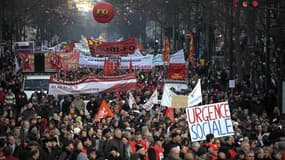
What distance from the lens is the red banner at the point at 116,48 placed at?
1153 inches

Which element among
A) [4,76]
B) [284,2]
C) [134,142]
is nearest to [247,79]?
[284,2]

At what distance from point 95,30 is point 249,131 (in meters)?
183

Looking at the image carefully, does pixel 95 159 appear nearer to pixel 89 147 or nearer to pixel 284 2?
pixel 89 147

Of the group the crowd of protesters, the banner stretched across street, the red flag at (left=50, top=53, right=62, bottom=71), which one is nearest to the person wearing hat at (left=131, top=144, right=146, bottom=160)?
the crowd of protesters

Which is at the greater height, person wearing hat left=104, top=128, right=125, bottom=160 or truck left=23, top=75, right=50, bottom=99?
truck left=23, top=75, right=50, bottom=99

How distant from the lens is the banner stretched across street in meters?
21.8

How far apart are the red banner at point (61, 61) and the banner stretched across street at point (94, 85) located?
30.5 feet

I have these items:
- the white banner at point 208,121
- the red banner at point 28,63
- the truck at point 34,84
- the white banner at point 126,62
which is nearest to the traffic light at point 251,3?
the white banner at point 208,121

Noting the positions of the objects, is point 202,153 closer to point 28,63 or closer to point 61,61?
point 61,61

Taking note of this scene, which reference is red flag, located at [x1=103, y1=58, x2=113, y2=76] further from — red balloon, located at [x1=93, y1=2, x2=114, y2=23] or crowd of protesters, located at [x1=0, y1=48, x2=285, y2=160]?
red balloon, located at [x1=93, y1=2, x2=114, y2=23]

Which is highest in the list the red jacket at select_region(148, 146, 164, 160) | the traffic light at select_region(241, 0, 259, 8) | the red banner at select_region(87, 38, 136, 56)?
the traffic light at select_region(241, 0, 259, 8)

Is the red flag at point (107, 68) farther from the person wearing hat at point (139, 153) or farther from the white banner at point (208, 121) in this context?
the person wearing hat at point (139, 153)

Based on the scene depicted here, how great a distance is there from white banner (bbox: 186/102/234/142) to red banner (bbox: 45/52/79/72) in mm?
16549

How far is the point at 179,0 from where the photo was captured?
57531 mm
